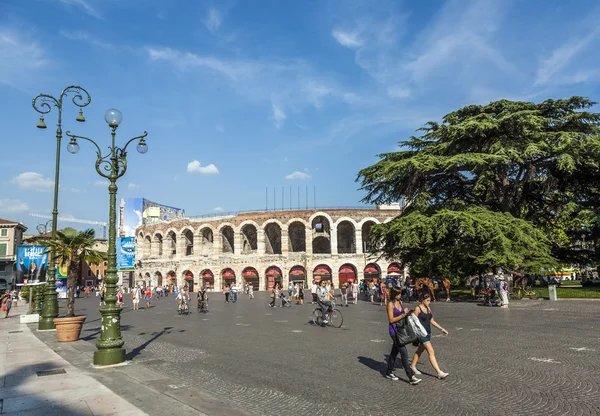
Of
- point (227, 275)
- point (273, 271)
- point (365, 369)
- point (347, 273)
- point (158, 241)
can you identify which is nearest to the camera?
point (365, 369)

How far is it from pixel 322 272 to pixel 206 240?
1793cm

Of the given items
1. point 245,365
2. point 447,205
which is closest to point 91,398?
point 245,365

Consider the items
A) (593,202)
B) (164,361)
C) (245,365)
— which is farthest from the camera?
(593,202)

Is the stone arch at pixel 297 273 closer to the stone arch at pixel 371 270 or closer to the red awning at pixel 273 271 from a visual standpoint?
the red awning at pixel 273 271

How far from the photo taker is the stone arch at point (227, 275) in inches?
2106

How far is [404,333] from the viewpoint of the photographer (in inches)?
285

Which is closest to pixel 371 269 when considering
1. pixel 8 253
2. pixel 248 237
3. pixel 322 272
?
pixel 322 272

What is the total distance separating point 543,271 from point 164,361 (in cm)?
2323

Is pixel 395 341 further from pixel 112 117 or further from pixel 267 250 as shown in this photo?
pixel 267 250

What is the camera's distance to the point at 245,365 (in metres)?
9.06

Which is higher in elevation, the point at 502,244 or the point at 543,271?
the point at 502,244

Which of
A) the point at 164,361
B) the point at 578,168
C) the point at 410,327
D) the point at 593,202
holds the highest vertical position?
the point at 578,168

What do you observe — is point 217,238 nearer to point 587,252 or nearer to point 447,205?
point 447,205

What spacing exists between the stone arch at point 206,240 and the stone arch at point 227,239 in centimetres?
176
